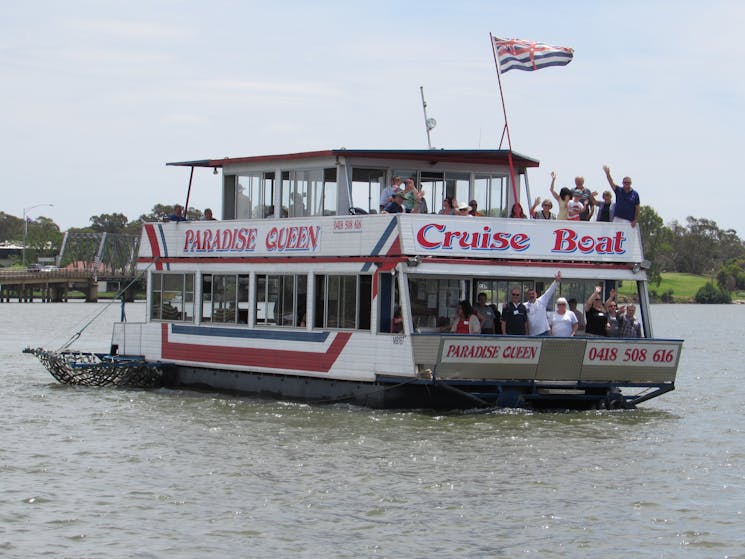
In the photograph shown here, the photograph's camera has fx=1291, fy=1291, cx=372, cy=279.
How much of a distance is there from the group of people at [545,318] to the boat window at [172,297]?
607 centimetres

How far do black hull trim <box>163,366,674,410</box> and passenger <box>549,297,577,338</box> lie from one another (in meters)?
0.88

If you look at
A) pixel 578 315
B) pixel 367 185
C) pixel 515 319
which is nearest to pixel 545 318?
pixel 515 319

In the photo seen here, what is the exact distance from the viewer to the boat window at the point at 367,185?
2362cm

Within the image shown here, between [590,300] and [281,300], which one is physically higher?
[590,300]

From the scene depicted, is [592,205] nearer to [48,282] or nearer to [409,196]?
[409,196]

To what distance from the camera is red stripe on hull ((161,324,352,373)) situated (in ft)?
74.0

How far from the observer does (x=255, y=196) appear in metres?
25.5

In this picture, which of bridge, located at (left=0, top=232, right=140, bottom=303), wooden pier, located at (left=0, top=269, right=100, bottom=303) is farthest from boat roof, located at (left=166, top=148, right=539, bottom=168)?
wooden pier, located at (left=0, top=269, right=100, bottom=303)

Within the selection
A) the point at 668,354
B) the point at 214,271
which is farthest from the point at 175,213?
the point at 668,354

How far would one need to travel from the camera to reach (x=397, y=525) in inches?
558

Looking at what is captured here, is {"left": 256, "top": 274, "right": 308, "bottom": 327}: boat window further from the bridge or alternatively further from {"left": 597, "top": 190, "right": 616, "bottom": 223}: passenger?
the bridge

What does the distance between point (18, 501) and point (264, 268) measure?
374 inches

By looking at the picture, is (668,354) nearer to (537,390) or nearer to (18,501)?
(537,390)

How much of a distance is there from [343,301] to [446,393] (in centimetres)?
254
